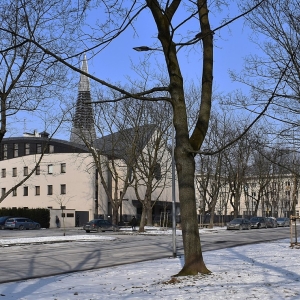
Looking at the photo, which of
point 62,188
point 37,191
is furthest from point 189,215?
point 37,191

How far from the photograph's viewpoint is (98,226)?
49812 mm

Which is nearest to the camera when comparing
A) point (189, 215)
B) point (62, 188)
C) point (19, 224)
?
point (189, 215)

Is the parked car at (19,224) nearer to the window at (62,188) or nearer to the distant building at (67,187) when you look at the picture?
the distant building at (67,187)

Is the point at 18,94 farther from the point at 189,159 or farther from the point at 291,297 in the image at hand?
the point at 291,297

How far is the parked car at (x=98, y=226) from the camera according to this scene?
1944 inches

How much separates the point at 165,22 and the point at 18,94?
10800 mm

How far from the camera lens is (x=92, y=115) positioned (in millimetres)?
51219

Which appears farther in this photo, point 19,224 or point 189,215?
point 19,224

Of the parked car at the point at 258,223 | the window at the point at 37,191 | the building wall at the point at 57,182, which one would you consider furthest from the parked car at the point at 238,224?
the window at the point at 37,191

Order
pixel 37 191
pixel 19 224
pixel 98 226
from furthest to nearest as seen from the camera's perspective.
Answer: pixel 37 191 → pixel 19 224 → pixel 98 226

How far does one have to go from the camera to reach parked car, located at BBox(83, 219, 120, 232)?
4938 centimetres

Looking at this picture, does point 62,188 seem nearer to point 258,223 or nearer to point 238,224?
point 238,224

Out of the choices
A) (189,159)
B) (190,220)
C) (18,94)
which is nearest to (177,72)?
(189,159)

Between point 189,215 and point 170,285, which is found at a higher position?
point 189,215
